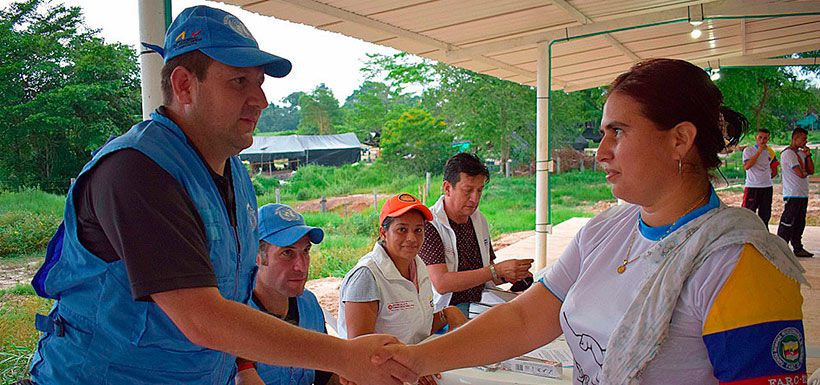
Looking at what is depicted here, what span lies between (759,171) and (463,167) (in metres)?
6.60

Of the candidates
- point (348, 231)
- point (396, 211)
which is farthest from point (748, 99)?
point (396, 211)

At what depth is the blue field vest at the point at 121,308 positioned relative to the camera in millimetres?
1438

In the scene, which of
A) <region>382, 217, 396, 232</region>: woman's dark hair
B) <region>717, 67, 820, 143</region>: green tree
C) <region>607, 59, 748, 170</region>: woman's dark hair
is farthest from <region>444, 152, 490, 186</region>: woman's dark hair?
<region>717, 67, 820, 143</region>: green tree

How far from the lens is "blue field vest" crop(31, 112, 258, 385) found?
56.6 inches

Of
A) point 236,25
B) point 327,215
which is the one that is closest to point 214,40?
point 236,25

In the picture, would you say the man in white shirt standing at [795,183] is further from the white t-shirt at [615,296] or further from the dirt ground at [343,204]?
the white t-shirt at [615,296]

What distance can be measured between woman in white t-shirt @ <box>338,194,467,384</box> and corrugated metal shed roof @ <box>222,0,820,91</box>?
1.50 metres

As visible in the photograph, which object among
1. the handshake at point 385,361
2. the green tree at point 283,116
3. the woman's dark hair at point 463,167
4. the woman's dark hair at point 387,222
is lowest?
the handshake at point 385,361

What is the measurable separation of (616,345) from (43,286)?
130 centimetres

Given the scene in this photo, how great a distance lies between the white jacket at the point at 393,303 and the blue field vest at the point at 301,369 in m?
0.26

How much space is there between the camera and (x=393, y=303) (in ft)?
9.77

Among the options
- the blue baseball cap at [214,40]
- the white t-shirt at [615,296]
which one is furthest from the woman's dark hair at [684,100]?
the blue baseball cap at [214,40]

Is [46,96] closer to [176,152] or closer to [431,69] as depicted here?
[176,152]

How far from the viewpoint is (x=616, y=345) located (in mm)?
1375
